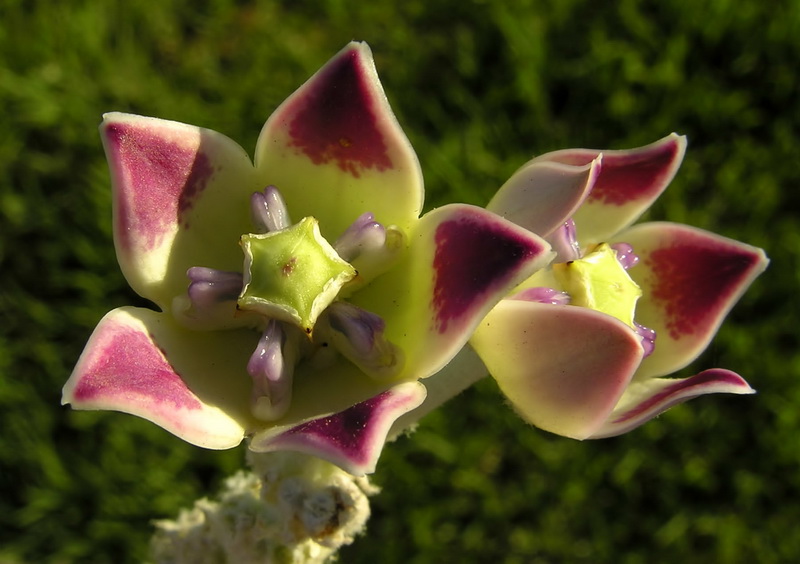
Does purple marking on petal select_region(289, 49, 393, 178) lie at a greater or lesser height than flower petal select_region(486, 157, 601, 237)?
greater

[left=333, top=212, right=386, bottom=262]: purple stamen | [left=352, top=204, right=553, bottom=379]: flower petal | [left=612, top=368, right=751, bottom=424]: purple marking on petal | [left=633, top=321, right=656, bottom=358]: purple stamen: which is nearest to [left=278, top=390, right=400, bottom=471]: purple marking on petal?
[left=352, top=204, right=553, bottom=379]: flower petal

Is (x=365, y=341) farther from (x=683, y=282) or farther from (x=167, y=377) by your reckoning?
(x=683, y=282)

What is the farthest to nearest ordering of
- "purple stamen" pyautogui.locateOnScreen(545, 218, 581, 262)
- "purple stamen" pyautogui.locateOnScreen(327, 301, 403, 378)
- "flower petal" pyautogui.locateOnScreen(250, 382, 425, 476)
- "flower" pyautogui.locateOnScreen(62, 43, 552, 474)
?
"purple stamen" pyautogui.locateOnScreen(545, 218, 581, 262)
"purple stamen" pyautogui.locateOnScreen(327, 301, 403, 378)
"flower" pyautogui.locateOnScreen(62, 43, 552, 474)
"flower petal" pyautogui.locateOnScreen(250, 382, 425, 476)

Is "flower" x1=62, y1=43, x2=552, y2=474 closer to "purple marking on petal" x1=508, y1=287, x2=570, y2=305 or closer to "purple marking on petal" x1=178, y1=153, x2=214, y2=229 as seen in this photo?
"purple marking on petal" x1=178, y1=153, x2=214, y2=229

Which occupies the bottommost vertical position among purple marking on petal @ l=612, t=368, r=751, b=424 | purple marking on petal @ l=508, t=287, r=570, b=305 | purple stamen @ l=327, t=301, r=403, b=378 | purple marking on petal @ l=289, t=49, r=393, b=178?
purple marking on petal @ l=612, t=368, r=751, b=424

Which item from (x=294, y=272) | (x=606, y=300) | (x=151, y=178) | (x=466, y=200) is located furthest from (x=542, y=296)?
(x=466, y=200)

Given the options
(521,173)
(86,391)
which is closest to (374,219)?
(521,173)

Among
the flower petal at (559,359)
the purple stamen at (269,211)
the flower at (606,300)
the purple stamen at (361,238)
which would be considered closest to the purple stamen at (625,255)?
the flower at (606,300)
